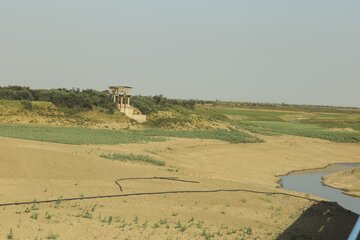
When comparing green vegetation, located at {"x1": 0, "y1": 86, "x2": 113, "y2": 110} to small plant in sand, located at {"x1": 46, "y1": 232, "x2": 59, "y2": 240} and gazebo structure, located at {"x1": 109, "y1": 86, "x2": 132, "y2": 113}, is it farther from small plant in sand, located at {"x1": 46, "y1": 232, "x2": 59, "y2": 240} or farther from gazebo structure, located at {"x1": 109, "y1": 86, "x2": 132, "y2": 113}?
small plant in sand, located at {"x1": 46, "y1": 232, "x2": 59, "y2": 240}

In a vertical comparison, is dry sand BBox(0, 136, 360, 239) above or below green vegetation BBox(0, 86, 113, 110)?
below

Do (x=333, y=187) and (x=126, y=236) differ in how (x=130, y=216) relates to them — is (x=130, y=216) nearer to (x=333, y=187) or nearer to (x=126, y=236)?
(x=126, y=236)

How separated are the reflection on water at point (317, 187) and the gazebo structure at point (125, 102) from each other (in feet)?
87.4

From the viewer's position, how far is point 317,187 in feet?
88.0

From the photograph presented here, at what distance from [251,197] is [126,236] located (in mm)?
7765

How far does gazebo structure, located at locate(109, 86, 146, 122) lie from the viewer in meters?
58.0

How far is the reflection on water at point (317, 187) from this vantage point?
22103 mm

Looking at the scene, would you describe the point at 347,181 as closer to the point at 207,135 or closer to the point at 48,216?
the point at 48,216

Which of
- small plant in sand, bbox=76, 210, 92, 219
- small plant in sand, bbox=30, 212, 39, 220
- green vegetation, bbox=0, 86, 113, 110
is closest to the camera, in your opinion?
small plant in sand, bbox=30, 212, 39, 220

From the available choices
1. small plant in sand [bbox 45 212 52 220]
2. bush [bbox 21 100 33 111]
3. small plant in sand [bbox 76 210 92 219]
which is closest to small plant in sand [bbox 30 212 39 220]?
small plant in sand [bbox 45 212 52 220]

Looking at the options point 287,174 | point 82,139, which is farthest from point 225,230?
point 82,139

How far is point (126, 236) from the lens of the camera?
11.1m

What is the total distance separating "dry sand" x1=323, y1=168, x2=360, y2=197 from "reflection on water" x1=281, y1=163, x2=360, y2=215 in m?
0.52

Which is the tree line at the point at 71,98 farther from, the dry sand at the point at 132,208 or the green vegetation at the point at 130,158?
the dry sand at the point at 132,208
